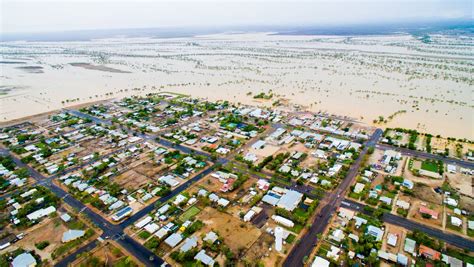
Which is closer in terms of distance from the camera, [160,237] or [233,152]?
[160,237]

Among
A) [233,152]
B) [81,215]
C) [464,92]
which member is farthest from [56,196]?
[464,92]

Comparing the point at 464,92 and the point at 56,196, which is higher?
the point at 464,92


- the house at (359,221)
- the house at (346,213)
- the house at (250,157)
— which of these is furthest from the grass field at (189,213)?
the house at (359,221)

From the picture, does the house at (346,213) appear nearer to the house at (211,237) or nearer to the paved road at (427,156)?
the house at (211,237)

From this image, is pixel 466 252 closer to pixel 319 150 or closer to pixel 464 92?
pixel 319 150

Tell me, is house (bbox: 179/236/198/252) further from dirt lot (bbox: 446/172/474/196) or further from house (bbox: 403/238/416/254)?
dirt lot (bbox: 446/172/474/196)

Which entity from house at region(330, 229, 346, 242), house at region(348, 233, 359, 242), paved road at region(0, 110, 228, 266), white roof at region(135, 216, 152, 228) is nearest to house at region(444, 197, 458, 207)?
house at region(348, 233, 359, 242)
